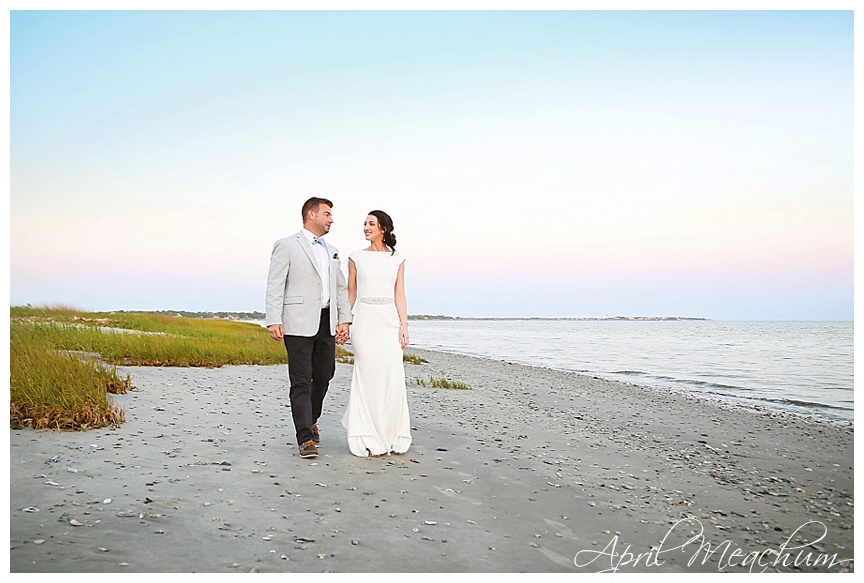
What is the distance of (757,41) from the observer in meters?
9.13

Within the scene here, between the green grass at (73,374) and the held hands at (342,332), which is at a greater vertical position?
the held hands at (342,332)

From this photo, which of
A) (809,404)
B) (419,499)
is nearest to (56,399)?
(419,499)

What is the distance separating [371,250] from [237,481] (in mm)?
2340

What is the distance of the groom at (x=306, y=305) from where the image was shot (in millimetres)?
5848

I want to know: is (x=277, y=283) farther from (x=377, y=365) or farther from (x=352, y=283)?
(x=377, y=365)

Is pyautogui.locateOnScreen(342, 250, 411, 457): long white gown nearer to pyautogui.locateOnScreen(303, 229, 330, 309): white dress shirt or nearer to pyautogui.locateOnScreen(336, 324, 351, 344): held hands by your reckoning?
pyautogui.locateOnScreen(336, 324, 351, 344): held hands

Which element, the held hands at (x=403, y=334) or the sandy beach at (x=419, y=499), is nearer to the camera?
the sandy beach at (x=419, y=499)

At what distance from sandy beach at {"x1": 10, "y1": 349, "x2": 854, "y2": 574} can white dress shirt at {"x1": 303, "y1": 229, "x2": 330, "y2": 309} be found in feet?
Result: 4.64

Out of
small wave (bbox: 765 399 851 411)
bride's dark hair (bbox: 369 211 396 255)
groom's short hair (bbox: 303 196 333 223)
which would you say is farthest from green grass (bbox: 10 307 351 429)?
small wave (bbox: 765 399 851 411)

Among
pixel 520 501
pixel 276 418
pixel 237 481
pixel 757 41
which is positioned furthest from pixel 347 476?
pixel 757 41

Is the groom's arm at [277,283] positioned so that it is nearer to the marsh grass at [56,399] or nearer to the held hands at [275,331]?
the held hands at [275,331]

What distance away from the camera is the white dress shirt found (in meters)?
5.98

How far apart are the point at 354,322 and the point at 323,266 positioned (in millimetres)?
594
